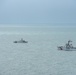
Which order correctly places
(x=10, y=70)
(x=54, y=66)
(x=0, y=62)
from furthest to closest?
(x=0, y=62), (x=54, y=66), (x=10, y=70)

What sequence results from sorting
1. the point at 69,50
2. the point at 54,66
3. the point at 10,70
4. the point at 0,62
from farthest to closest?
the point at 69,50 < the point at 0,62 < the point at 54,66 < the point at 10,70

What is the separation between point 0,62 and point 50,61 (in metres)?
8.71

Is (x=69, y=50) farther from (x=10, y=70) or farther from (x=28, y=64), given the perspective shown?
(x=10, y=70)

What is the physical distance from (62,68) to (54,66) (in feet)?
7.96

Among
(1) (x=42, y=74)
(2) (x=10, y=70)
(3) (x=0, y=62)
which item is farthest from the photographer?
(3) (x=0, y=62)

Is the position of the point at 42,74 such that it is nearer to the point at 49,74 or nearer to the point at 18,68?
the point at 49,74

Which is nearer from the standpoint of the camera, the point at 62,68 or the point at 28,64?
the point at 62,68

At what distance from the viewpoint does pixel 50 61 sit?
65562 mm

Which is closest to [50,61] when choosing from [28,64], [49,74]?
[28,64]

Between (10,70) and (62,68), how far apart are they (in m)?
7.93

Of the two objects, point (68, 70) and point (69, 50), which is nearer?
point (68, 70)

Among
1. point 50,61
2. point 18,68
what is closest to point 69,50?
point 50,61

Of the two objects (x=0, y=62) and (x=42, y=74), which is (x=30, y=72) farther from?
(x=0, y=62)

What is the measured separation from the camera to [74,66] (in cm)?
5859
